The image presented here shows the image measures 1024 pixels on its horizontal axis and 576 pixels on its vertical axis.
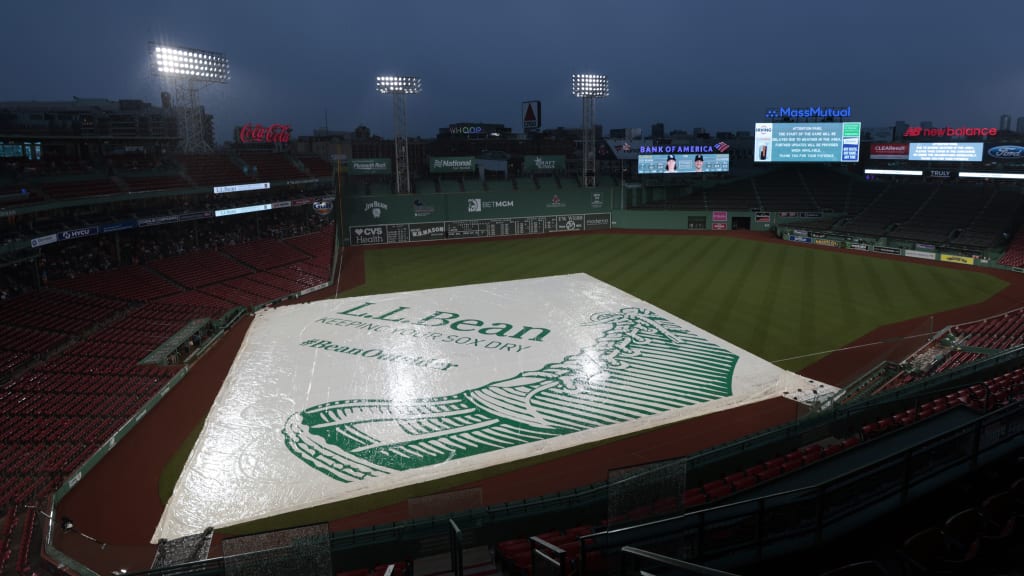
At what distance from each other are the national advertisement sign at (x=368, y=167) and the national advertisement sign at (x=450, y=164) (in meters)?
4.17

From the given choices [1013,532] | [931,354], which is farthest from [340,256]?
[1013,532]

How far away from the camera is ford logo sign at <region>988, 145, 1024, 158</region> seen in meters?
44.6

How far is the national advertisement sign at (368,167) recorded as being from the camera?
174 feet

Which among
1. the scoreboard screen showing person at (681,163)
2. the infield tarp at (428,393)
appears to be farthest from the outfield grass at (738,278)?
the scoreboard screen showing person at (681,163)

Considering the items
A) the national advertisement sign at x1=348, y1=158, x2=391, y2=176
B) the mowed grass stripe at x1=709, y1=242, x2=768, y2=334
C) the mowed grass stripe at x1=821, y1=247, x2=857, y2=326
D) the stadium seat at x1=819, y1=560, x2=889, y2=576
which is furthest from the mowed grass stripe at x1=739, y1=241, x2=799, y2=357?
the national advertisement sign at x1=348, y1=158, x2=391, y2=176

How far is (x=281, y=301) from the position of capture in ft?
106

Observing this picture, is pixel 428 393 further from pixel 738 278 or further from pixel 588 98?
pixel 588 98

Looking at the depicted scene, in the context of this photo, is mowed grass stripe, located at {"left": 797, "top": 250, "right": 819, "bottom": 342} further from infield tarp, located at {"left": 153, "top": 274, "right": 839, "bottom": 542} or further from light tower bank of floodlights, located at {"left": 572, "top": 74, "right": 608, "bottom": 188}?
light tower bank of floodlights, located at {"left": 572, "top": 74, "right": 608, "bottom": 188}

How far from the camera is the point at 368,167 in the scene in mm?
53500

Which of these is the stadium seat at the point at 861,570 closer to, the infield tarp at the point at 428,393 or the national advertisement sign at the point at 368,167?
the infield tarp at the point at 428,393

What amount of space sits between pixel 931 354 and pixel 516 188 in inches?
1586

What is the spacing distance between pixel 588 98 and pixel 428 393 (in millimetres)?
45394

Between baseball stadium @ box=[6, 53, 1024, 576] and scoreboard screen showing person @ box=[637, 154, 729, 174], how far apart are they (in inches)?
220

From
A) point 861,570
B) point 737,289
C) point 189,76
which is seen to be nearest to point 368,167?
point 189,76
